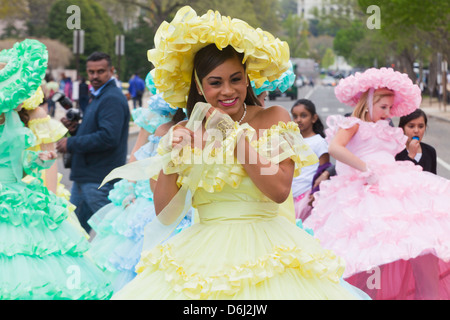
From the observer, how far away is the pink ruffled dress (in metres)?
5.65

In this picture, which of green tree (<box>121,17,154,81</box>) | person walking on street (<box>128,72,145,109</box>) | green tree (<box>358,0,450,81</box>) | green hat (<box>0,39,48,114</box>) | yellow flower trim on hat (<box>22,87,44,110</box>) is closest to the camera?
green hat (<box>0,39,48,114</box>)

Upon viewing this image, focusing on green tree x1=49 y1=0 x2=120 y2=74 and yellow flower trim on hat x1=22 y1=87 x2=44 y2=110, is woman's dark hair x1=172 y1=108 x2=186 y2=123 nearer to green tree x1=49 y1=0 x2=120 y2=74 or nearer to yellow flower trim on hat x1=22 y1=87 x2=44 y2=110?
yellow flower trim on hat x1=22 y1=87 x2=44 y2=110

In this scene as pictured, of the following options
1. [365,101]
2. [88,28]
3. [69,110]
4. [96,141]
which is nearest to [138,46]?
[88,28]

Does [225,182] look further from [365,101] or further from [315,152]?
[315,152]

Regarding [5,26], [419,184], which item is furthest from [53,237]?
[5,26]

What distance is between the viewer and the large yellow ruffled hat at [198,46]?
3430mm

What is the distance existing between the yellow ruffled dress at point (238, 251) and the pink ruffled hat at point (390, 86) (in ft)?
9.92

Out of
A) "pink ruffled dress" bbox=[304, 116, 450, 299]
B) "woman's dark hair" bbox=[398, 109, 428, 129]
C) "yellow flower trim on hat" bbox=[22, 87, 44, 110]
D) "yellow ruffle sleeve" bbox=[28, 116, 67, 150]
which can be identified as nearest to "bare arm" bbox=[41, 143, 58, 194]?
"yellow ruffle sleeve" bbox=[28, 116, 67, 150]

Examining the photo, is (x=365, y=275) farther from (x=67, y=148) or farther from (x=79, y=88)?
(x=79, y=88)

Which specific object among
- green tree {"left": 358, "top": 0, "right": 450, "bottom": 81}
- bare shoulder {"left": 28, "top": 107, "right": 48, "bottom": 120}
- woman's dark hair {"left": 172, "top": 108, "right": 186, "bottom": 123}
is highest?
green tree {"left": 358, "top": 0, "right": 450, "bottom": 81}

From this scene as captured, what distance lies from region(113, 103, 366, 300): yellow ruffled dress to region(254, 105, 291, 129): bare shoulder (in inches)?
2.3

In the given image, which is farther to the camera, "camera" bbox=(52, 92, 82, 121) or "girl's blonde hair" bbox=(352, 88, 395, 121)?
"camera" bbox=(52, 92, 82, 121)

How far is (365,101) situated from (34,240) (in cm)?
290

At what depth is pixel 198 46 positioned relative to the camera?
352 centimetres
